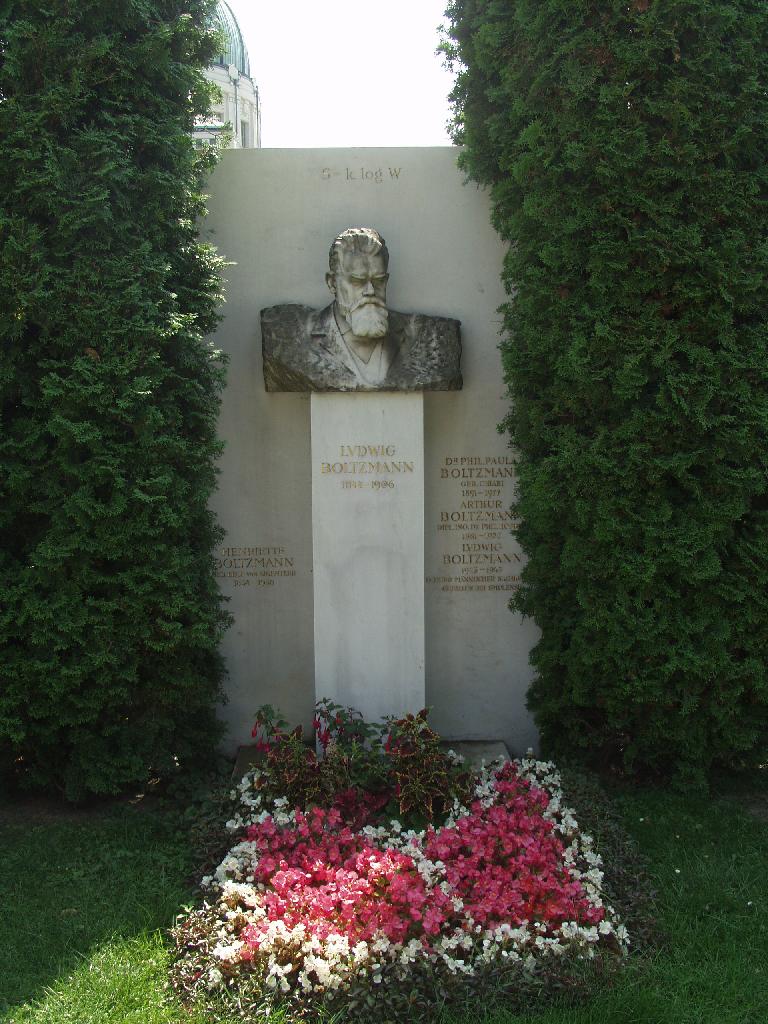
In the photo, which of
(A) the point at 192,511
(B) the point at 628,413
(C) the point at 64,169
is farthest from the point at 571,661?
(C) the point at 64,169

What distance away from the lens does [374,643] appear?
14.9 ft

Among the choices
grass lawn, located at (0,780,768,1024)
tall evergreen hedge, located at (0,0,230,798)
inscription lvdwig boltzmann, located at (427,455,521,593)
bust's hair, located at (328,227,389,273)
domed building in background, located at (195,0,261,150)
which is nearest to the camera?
grass lawn, located at (0,780,768,1024)

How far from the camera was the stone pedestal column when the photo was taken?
14.7 feet

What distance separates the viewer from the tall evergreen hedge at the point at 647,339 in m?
3.78

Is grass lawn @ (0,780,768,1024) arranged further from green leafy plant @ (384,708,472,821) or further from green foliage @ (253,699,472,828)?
green leafy plant @ (384,708,472,821)

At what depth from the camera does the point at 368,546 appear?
14.8ft

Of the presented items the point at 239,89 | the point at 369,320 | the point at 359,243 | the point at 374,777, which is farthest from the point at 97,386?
the point at 239,89

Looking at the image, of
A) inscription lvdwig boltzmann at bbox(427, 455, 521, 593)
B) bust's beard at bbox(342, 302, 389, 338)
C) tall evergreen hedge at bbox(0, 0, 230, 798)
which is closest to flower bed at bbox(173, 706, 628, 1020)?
tall evergreen hedge at bbox(0, 0, 230, 798)

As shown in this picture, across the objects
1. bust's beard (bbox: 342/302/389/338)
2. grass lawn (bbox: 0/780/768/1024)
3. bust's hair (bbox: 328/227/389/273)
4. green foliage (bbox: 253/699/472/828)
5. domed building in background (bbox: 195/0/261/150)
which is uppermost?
domed building in background (bbox: 195/0/261/150)

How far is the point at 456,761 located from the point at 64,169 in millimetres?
3207

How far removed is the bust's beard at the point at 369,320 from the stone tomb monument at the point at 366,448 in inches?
0.4

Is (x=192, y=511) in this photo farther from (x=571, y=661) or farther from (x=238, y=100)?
(x=238, y=100)

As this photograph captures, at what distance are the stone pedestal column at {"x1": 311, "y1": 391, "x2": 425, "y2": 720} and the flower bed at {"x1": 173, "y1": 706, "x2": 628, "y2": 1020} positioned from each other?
51 cm

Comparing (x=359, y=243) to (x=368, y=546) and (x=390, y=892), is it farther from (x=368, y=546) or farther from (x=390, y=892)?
(x=390, y=892)
